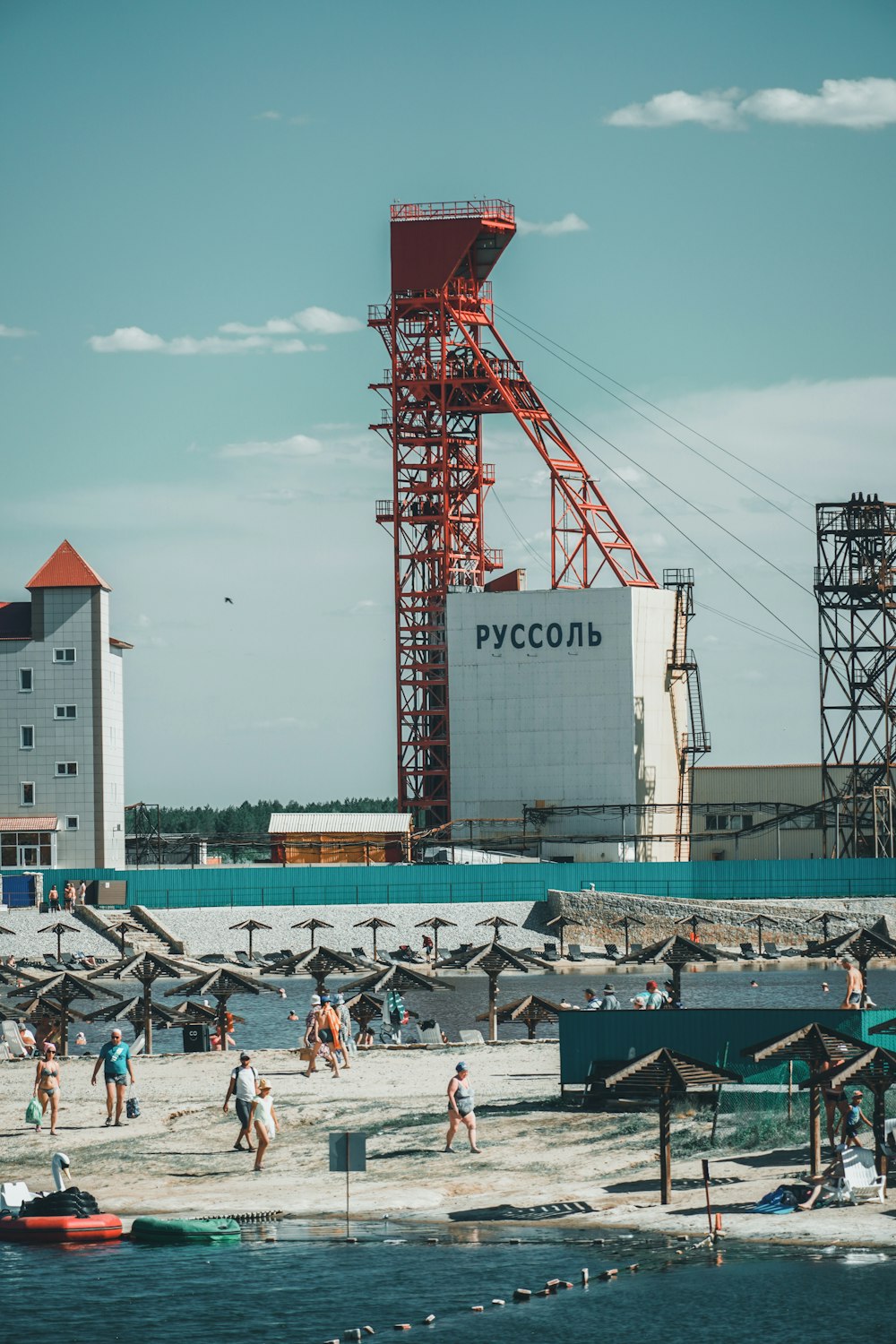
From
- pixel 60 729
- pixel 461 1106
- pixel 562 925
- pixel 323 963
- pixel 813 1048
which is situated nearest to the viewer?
pixel 813 1048

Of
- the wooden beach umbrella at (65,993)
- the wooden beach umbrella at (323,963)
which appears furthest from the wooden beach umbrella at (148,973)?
the wooden beach umbrella at (323,963)

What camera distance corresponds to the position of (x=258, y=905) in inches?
3344

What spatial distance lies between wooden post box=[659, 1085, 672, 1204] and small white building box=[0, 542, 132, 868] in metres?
70.2

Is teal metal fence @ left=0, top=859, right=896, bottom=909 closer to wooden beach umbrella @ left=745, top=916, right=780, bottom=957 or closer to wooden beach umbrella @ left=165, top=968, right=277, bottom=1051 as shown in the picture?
wooden beach umbrella @ left=745, top=916, right=780, bottom=957

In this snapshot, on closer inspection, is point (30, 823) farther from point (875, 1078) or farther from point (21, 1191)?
point (875, 1078)

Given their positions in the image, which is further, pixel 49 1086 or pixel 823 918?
pixel 823 918

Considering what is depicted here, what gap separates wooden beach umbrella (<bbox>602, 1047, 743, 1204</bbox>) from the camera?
2802 cm

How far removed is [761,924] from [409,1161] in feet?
158

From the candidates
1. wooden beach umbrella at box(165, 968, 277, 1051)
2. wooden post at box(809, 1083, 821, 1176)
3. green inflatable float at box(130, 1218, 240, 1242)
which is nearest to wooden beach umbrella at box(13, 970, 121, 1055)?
wooden beach umbrella at box(165, 968, 277, 1051)

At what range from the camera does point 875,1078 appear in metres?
28.2

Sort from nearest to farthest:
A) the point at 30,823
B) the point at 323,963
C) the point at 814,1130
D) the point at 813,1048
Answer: the point at 814,1130 < the point at 813,1048 < the point at 323,963 < the point at 30,823

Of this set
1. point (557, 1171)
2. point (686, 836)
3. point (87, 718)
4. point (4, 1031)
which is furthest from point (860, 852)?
point (557, 1171)

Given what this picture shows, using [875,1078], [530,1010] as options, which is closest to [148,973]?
[530,1010]

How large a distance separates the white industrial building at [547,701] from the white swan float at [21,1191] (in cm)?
6877
